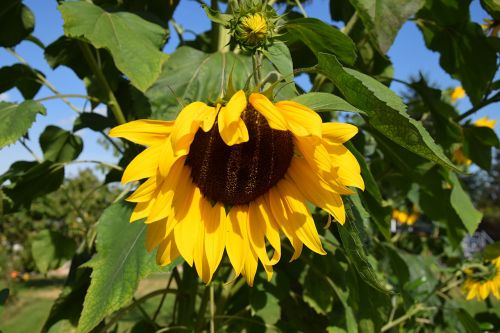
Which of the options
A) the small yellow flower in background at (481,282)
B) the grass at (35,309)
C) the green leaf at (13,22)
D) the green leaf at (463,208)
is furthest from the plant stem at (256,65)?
the grass at (35,309)

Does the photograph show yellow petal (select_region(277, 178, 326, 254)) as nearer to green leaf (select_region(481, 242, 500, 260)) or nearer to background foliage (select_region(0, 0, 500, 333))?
background foliage (select_region(0, 0, 500, 333))

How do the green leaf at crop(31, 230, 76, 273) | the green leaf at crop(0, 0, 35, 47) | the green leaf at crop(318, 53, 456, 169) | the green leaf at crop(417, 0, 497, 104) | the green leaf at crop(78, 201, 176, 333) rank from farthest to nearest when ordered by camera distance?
the green leaf at crop(31, 230, 76, 273) < the green leaf at crop(0, 0, 35, 47) < the green leaf at crop(417, 0, 497, 104) < the green leaf at crop(78, 201, 176, 333) < the green leaf at crop(318, 53, 456, 169)

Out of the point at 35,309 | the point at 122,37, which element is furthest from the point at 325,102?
the point at 35,309

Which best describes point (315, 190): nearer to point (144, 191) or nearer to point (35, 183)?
point (144, 191)

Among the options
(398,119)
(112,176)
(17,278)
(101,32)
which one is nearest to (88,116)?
(112,176)

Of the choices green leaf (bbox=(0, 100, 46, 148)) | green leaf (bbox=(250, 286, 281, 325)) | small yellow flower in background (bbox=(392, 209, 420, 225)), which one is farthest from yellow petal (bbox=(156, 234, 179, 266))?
small yellow flower in background (bbox=(392, 209, 420, 225))

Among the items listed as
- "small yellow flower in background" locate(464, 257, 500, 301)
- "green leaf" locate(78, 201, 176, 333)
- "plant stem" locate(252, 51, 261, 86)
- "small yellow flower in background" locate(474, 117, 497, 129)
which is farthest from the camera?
"small yellow flower in background" locate(474, 117, 497, 129)

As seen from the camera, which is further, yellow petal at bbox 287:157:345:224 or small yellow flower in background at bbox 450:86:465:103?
small yellow flower in background at bbox 450:86:465:103

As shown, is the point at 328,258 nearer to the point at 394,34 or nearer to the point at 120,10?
the point at 394,34
